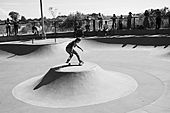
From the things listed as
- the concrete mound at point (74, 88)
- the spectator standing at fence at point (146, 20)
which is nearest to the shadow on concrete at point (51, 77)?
the concrete mound at point (74, 88)

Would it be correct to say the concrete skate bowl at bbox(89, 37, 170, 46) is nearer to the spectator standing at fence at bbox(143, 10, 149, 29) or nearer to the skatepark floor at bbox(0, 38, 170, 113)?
the skatepark floor at bbox(0, 38, 170, 113)

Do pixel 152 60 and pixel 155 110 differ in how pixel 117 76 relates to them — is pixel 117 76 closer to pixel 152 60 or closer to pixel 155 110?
pixel 155 110

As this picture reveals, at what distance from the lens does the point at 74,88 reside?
29.0 ft

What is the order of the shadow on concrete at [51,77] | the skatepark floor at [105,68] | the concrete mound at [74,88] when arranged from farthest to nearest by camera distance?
the shadow on concrete at [51,77], the concrete mound at [74,88], the skatepark floor at [105,68]

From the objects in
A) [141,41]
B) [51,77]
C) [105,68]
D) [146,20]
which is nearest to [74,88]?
[51,77]

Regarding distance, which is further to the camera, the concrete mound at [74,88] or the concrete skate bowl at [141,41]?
the concrete skate bowl at [141,41]

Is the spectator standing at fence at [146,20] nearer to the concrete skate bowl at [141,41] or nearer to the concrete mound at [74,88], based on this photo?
the concrete skate bowl at [141,41]

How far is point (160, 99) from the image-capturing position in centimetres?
773

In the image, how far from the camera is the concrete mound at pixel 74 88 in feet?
26.4

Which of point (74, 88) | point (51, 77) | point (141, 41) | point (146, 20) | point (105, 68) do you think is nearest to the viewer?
point (74, 88)

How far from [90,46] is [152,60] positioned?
8.11 meters

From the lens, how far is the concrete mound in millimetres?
8055

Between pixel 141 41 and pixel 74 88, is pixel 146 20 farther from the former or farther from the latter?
pixel 74 88

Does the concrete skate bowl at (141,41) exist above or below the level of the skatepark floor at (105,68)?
above
